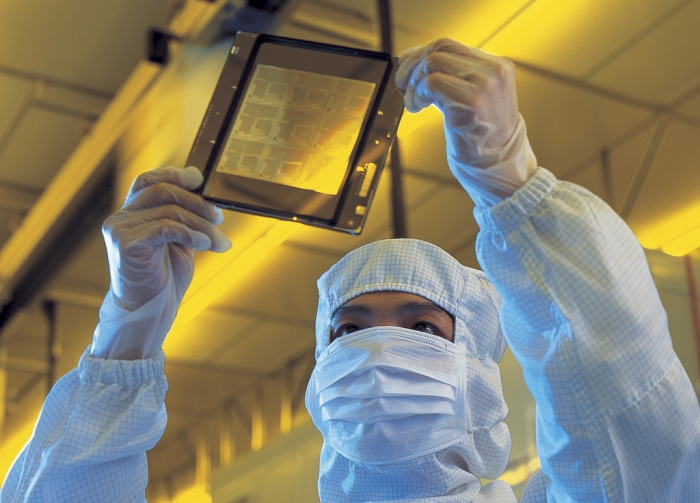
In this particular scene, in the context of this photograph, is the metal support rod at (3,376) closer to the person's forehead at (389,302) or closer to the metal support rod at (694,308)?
the metal support rod at (694,308)

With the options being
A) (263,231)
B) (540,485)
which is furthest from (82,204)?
(540,485)

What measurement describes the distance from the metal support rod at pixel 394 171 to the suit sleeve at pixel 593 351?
129 centimetres

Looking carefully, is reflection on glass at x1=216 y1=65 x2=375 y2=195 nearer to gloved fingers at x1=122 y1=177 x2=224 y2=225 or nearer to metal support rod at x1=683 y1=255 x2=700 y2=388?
gloved fingers at x1=122 y1=177 x2=224 y2=225

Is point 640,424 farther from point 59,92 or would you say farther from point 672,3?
point 59,92

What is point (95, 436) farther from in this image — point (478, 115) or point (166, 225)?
point (478, 115)

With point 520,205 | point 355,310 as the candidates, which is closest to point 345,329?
point 355,310

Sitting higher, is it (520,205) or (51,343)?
(520,205)

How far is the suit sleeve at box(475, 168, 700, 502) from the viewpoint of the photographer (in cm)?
85

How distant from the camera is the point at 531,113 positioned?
7.77ft

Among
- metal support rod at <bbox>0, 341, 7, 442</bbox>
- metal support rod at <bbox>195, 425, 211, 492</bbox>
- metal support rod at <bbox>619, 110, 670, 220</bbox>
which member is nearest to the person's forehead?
metal support rod at <bbox>619, 110, 670, 220</bbox>

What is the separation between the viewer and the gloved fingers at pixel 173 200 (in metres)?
1.13

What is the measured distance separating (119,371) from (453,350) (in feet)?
1.48

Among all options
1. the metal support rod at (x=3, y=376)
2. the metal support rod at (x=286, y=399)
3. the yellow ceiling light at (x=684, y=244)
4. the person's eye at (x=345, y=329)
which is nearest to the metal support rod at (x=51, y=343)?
the metal support rod at (x=3, y=376)

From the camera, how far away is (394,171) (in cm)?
234
